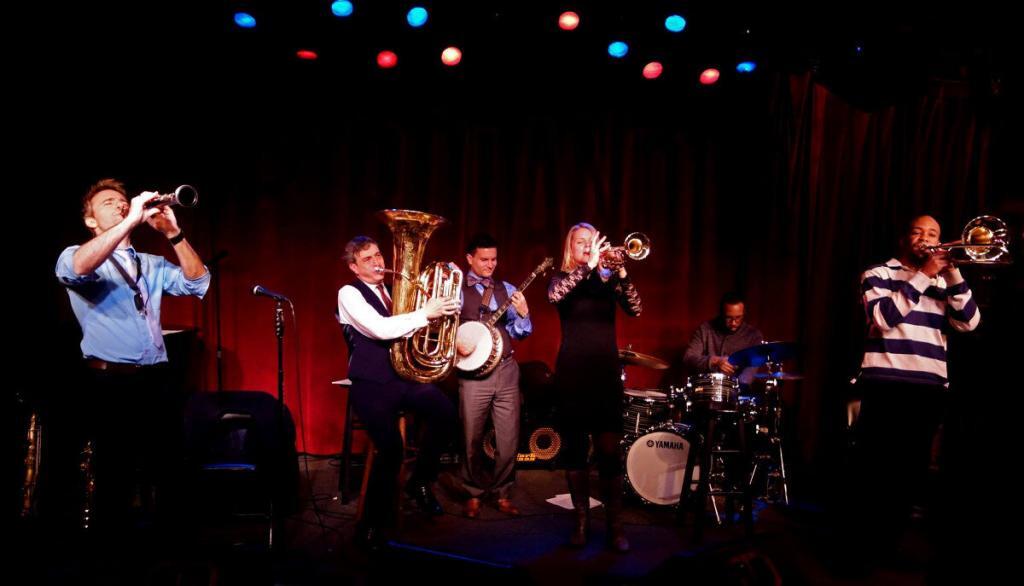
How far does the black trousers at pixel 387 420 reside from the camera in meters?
3.76

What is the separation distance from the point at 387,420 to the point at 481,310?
3.72ft

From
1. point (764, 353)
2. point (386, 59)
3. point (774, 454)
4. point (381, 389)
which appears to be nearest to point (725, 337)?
point (774, 454)

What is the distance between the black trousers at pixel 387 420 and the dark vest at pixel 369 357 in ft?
0.14

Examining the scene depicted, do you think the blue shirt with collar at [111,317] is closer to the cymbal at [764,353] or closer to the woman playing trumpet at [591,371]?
the woman playing trumpet at [591,371]

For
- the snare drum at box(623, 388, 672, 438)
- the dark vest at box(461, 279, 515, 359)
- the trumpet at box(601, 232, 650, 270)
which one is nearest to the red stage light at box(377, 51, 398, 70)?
the dark vest at box(461, 279, 515, 359)

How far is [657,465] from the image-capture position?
464 cm

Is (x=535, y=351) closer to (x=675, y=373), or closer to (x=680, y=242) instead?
(x=675, y=373)

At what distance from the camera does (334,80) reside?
5848mm

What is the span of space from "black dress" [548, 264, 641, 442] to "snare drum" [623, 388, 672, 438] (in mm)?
1057

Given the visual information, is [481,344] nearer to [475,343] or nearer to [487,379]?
[475,343]

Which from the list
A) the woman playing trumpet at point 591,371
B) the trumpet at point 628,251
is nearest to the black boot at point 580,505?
the woman playing trumpet at point 591,371

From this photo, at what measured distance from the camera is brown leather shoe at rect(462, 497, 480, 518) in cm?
447

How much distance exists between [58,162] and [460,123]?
3.41 meters

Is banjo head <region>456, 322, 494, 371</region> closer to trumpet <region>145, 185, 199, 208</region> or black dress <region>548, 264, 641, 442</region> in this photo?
black dress <region>548, 264, 641, 442</region>
